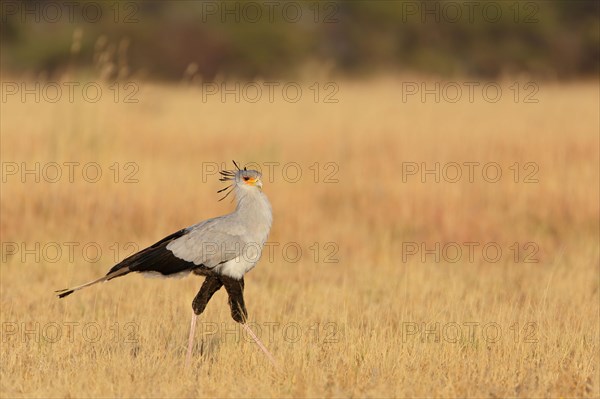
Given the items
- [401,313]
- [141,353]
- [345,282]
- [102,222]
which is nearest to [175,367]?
[141,353]

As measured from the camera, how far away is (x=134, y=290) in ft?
21.0

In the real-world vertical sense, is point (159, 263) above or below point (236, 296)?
above

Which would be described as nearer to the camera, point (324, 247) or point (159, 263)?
point (159, 263)

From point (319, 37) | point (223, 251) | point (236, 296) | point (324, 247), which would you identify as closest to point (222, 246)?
point (223, 251)

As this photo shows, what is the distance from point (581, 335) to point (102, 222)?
444 centimetres

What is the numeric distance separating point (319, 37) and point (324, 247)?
25.8 meters

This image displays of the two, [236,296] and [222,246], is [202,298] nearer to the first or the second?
[236,296]

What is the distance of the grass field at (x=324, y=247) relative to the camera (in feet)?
15.0

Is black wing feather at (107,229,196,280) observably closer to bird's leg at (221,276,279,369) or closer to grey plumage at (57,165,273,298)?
grey plumage at (57,165,273,298)

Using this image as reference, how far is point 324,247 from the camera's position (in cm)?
805

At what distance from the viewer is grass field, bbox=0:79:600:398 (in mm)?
4582

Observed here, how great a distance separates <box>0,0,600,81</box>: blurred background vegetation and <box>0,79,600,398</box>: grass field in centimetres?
1346

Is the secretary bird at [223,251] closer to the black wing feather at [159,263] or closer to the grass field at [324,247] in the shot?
the black wing feather at [159,263]

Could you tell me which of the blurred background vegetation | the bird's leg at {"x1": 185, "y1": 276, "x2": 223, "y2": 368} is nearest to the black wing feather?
the bird's leg at {"x1": 185, "y1": 276, "x2": 223, "y2": 368}
